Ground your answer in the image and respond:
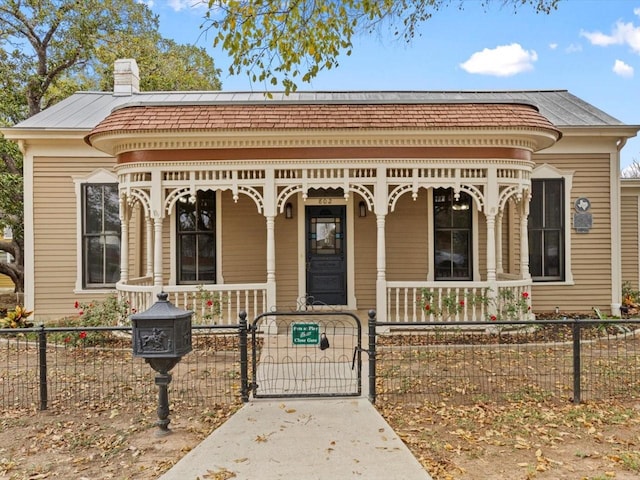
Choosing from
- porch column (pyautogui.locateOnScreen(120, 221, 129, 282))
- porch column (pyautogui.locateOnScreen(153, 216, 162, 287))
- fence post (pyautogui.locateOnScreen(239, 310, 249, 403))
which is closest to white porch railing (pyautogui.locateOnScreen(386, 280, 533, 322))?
fence post (pyautogui.locateOnScreen(239, 310, 249, 403))

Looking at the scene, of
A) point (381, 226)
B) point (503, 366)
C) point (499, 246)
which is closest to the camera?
point (503, 366)

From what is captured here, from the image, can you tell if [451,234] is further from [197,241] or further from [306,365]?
[197,241]

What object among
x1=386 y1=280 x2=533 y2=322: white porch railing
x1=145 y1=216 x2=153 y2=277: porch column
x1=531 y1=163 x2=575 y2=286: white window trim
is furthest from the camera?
x1=531 y1=163 x2=575 y2=286: white window trim

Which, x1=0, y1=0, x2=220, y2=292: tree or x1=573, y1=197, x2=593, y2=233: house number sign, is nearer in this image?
x1=573, y1=197, x2=593, y2=233: house number sign

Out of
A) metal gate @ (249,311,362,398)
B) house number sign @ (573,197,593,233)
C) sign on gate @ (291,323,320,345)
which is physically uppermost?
house number sign @ (573,197,593,233)

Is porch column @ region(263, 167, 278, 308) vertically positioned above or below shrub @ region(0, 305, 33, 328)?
above

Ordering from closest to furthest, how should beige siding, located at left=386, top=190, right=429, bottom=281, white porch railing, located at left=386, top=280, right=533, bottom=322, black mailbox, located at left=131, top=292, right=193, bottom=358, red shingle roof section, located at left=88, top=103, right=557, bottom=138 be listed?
1. black mailbox, located at left=131, top=292, right=193, bottom=358
2. red shingle roof section, located at left=88, top=103, right=557, bottom=138
3. white porch railing, located at left=386, top=280, right=533, bottom=322
4. beige siding, located at left=386, top=190, right=429, bottom=281

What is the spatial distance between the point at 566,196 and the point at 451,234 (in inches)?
105

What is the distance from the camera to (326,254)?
9.69 m

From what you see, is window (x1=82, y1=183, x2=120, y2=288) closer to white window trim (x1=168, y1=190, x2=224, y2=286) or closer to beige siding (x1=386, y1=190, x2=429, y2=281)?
white window trim (x1=168, y1=190, x2=224, y2=286)

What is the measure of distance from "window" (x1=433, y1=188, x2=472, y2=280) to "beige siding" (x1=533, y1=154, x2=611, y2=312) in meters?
1.91

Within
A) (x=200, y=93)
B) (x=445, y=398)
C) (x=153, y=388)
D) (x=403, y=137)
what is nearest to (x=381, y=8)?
(x=403, y=137)

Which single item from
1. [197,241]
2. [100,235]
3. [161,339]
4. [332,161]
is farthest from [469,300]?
[100,235]

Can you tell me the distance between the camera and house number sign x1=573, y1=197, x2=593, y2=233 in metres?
9.83
